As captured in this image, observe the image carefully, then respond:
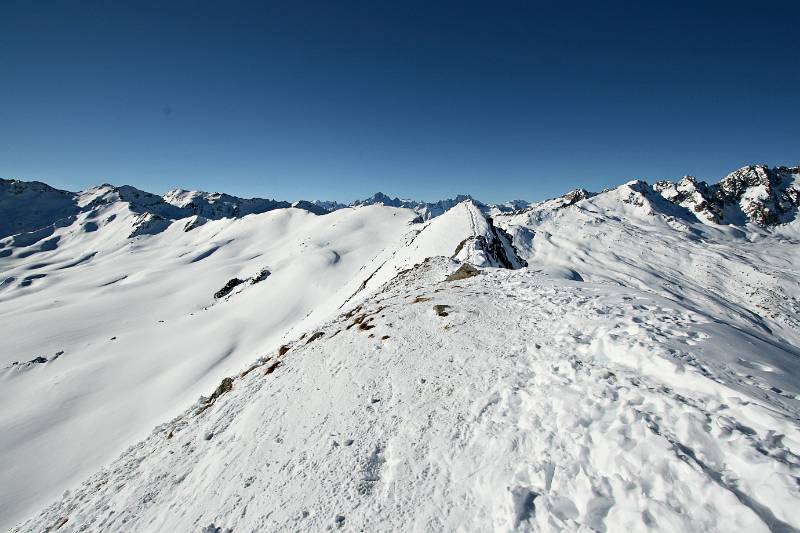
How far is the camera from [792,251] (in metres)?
144

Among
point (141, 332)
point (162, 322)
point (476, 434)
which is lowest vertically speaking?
point (162, 322)

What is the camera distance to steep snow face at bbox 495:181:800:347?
303ft

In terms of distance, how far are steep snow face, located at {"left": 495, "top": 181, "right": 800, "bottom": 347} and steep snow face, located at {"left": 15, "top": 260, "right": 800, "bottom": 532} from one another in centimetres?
5977

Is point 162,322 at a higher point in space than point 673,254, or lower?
lower

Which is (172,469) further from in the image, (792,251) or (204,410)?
(792,251)

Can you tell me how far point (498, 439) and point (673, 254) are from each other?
151 metres

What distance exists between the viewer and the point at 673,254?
401 ft

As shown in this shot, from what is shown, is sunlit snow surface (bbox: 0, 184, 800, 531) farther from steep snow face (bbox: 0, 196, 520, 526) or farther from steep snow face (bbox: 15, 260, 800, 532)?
steep snow face (bbox: 0, 196, 520, 526)

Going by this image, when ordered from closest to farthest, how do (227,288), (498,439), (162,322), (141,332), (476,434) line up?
(498,439) < (476,434) < (141,332) < (162,322) < (227,288)

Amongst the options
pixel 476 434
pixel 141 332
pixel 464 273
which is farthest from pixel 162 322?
pixel 476 434

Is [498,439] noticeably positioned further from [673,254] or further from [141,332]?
[673,254]

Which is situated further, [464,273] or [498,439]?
[464,273]

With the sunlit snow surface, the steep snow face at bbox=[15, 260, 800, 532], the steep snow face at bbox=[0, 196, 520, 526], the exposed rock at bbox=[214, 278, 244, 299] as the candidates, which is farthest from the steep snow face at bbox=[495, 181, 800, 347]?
the exposed rock at bbox=[214, 278, 244, 299]

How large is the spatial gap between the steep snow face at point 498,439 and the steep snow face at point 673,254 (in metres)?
59.8
